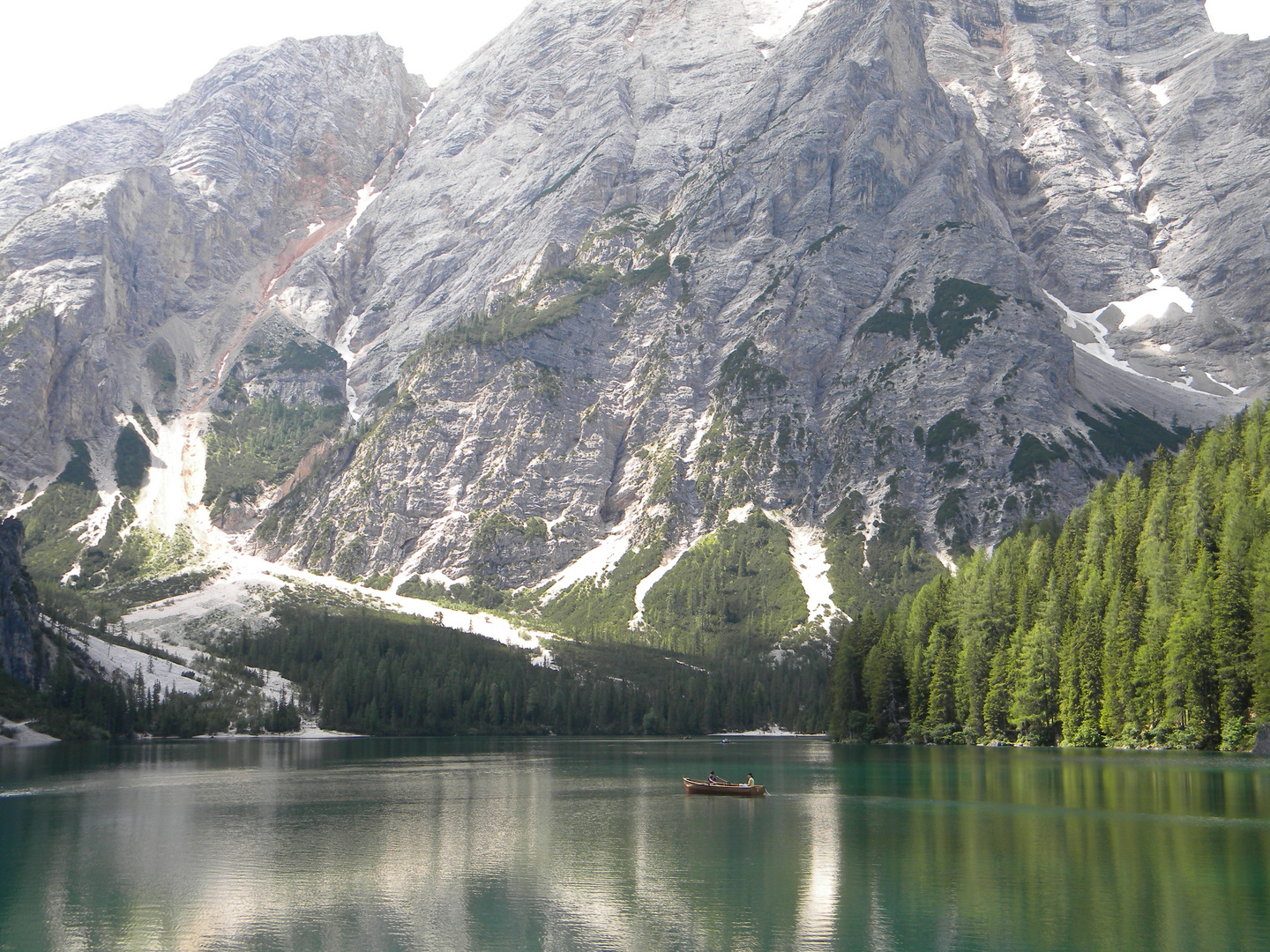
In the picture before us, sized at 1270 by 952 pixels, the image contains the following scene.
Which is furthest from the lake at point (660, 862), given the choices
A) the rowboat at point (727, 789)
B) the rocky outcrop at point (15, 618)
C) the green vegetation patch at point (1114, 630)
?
the rocky outcrop at point (15, 618)

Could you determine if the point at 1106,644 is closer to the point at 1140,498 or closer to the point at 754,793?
the point at 1140,498

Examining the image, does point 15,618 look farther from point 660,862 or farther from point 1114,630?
point 1114,630

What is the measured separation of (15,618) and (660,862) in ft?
540

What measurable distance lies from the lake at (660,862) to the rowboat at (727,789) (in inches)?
51.8

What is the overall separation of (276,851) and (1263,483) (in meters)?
89.1

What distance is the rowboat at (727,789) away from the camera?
73.6 meters

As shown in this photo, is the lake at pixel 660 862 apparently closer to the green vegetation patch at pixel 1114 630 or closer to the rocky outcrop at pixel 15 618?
the green vegetation patch at pixel 1114 630

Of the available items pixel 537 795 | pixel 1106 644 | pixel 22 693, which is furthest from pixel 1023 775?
pixel 22 693

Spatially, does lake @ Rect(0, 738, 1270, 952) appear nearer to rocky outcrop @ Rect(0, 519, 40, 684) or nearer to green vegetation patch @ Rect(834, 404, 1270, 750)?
green vegetation patch @ Rect(834, 404, 1270, 750)

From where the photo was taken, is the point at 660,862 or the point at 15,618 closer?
the point at 660,862

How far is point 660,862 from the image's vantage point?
46.1m

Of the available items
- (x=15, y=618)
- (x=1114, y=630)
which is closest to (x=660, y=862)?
(x=1114, y=630)

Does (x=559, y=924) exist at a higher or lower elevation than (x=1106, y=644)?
lower

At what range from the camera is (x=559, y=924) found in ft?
112
